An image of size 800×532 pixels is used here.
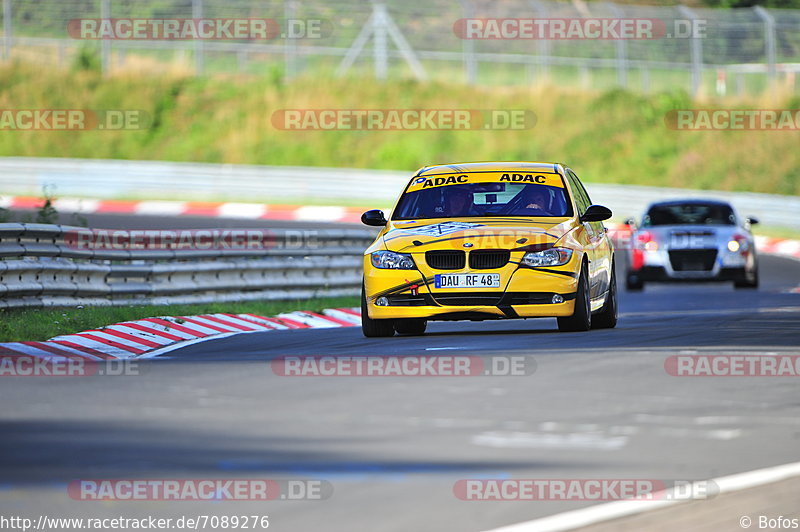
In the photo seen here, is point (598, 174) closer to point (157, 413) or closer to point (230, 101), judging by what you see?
point (230, 101)

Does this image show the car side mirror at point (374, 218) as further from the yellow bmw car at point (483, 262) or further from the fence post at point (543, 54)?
the fence post at point (543, 54)

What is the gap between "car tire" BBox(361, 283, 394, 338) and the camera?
44.8 feet

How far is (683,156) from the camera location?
4578 centimetres

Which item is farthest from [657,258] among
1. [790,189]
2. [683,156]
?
[683,156]

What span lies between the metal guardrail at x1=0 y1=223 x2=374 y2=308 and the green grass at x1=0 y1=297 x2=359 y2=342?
9cm

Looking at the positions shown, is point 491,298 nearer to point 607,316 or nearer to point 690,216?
point 607,316

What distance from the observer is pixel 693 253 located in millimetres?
22688

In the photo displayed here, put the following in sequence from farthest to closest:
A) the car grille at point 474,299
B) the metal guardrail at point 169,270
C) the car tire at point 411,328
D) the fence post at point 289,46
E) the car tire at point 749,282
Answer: the fence post at point 289,46, the car tire at point 749,282, the metal guardrail at point 169,270, the car tire at point 411,328, the car grille at point 474,299

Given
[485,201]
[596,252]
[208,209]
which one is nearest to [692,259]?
[596,252]

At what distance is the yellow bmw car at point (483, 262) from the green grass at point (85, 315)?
2.68 metres

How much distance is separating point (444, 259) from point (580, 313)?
1.27 m

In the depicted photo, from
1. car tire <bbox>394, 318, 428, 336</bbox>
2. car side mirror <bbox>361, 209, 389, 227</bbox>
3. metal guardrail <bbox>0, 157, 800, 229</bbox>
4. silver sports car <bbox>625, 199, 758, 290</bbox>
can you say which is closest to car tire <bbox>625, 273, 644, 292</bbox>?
silver sports car <bbox>625, 199, 758, 290</bbox>

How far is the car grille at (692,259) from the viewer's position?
2262 cm

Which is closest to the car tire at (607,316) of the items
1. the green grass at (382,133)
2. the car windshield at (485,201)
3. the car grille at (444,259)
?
the car windshield at (485,201)
